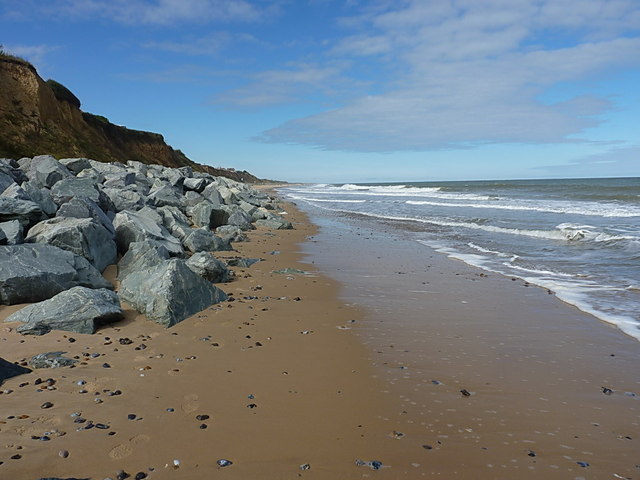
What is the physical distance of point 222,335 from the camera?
16.3ft

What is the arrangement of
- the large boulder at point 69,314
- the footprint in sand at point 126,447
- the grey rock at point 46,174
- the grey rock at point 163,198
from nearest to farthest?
1. the footprint in sand at point 126,447
2. the large boulder at point 69,314
3. the grey rock at point 46,174
4. the grey rock at point 163,198

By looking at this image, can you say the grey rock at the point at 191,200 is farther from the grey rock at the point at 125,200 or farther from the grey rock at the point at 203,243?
the grey rock at the point at 203,243

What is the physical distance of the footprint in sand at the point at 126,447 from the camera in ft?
8.95

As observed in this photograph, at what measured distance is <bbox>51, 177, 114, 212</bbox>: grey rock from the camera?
28.9 feet

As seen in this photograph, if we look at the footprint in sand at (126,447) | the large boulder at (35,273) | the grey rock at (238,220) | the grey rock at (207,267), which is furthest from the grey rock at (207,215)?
the footprint in sand at (126,447)

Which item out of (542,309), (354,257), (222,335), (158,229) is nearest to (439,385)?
(222,335)

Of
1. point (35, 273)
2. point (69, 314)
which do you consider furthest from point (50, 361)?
point (35, 273)

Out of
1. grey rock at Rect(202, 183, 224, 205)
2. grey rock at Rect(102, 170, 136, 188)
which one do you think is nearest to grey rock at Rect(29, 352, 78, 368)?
grey rock at Rect(102, 170, 136, 188)

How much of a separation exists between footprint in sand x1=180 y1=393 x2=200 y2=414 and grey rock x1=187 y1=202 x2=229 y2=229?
9.54 meters

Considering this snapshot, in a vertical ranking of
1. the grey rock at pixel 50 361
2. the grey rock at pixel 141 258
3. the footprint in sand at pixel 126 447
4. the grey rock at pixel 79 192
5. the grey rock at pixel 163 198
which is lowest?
the footprint in sand at pixel 126 447

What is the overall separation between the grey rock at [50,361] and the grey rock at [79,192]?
5.40m

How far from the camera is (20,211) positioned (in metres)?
6.88

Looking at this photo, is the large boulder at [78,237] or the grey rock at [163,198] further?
the grey rock at [163,198]

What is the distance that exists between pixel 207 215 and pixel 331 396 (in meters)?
10.2
